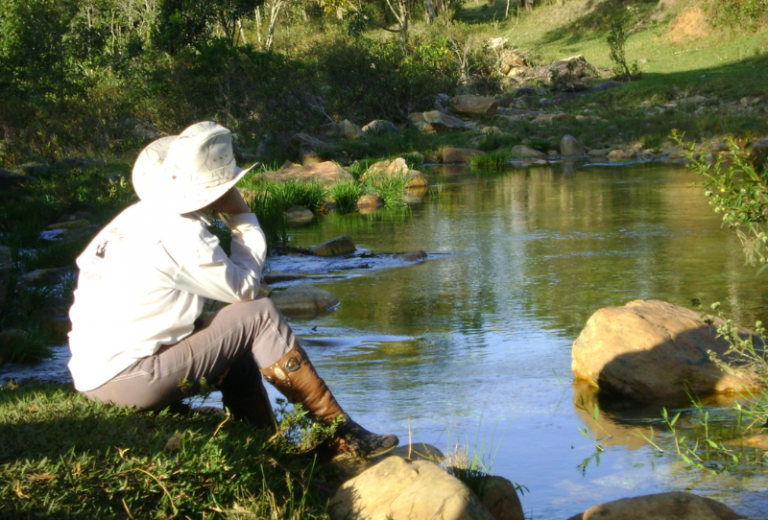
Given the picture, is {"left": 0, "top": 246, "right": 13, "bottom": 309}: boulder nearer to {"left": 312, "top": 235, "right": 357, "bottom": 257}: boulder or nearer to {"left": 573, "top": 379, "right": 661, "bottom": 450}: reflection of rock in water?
{"left": 573, "top": 379, "right": 661, "bottom": 450}: reflection of rock in water

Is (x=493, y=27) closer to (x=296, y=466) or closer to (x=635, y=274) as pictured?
(x=635, y=274)

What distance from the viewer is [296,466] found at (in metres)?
3.04

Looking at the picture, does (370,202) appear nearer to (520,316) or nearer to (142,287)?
(520,316)

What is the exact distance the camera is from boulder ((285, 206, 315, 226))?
38.2 feet

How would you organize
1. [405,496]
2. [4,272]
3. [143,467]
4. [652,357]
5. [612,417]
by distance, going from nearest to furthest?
[143,467], [405,496], [612,417], [652,357], [4,272]

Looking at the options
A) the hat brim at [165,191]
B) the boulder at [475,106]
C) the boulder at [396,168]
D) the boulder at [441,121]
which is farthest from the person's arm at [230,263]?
the boulder at [475,106]

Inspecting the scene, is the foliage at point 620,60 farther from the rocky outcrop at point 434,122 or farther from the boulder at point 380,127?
the boulder at point 380,127

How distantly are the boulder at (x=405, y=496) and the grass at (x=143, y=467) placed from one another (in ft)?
0.35

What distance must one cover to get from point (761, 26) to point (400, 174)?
2198cm

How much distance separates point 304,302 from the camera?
6418 millimetres

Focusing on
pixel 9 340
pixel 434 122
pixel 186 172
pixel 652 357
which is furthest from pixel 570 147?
pixel 186 172

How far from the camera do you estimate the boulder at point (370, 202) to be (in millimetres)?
12883

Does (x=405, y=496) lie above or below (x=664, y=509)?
above

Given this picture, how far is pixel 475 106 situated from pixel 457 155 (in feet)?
18.2
